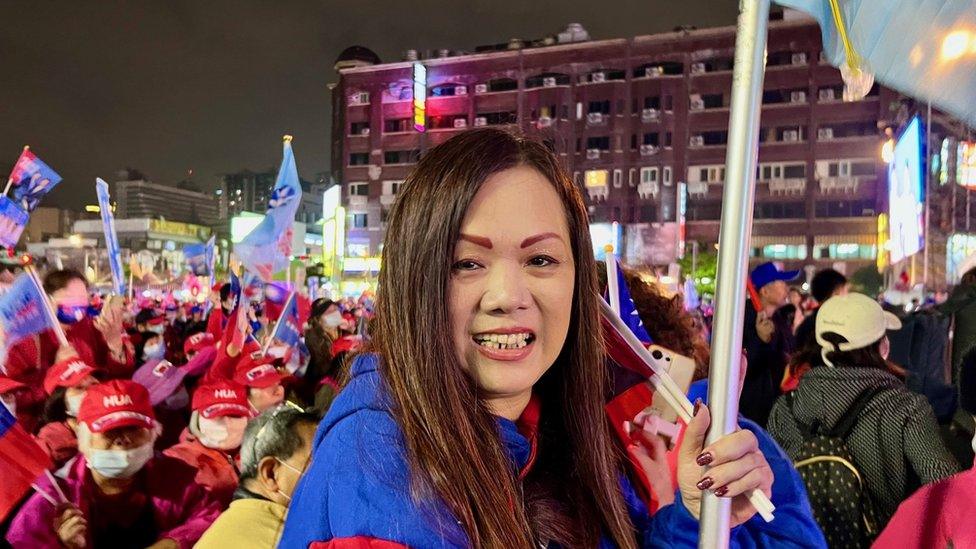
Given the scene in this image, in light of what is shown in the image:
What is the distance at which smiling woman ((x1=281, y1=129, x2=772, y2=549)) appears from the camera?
3.45 ft

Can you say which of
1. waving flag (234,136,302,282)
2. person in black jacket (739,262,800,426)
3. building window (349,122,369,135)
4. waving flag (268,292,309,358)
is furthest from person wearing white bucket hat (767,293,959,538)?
building window (349,122,369,135)

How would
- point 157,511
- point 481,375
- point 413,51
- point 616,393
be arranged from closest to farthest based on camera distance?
1. point 481,375
2. point 616,393
3. point 157,511
4. point 413,51

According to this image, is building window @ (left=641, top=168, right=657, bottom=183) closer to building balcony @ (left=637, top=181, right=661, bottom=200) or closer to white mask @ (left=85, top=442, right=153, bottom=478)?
building balcony @ (left=637, top=181, right=661, bottom=200)

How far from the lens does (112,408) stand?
3.49 meters

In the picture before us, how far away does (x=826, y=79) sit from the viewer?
4312cm

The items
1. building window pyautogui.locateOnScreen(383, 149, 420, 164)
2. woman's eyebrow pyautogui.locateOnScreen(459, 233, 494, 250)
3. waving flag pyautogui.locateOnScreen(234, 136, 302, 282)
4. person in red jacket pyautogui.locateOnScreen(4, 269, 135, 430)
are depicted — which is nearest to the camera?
woman's eyebrow pyautogui.locateOnScreen(459, 233, 494, 250)

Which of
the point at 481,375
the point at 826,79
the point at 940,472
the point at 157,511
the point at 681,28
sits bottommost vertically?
the point at 157,511

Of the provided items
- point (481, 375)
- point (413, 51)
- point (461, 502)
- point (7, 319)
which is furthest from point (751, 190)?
point (413, 51)

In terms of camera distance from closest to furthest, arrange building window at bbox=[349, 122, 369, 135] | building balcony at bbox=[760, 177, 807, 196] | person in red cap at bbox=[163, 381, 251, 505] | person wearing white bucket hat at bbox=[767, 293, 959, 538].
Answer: person wearing white bucket hat at bbox=[767, 293, 959, 538] < person in red cap at bbox=[163, 381, 251, 505] < building balcony at bbox=[760, 177, 807, 196] < building window at bbox=[349, 122, 369, 135]

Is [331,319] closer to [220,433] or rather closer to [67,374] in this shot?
[67,374]

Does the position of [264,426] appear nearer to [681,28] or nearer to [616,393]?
[616,393]

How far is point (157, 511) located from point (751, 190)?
11.4 ft

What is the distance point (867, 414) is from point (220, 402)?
3.27 m

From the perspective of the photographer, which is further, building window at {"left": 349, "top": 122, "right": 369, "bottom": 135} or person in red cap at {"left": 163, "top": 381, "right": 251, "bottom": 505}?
building window at {"left": 349, "top": 122, "right": 369, "bottom": 135}
